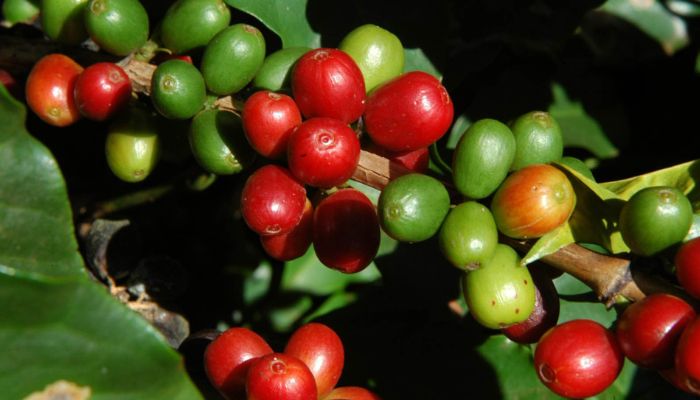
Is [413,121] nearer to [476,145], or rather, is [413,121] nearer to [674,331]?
[476,145]

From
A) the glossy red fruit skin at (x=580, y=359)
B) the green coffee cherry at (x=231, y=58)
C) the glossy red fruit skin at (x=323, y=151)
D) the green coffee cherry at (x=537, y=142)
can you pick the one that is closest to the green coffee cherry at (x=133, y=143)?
the green coffee cherry at (x=231, y=58)

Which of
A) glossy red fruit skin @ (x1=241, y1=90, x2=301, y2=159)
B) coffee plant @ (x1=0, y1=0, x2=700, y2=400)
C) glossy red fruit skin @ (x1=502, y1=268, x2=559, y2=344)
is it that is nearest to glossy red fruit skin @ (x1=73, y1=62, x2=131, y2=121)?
coffee plant @ (x1=0, y1=0, x2=700, y2=400)

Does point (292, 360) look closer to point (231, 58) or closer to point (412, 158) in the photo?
point (412, 158)

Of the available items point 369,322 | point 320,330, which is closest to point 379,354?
point 369,322

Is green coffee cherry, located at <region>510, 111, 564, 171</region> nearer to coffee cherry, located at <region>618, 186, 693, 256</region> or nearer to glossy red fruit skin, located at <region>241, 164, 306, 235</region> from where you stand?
coffee cherry, located at <region>618, 186, 693, 256</region>

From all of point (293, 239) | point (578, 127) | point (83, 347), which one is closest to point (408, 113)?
point (293, 239)

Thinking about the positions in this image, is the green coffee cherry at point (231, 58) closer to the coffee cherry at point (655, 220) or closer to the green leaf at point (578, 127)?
the coffee cherry at point (655, 220)
